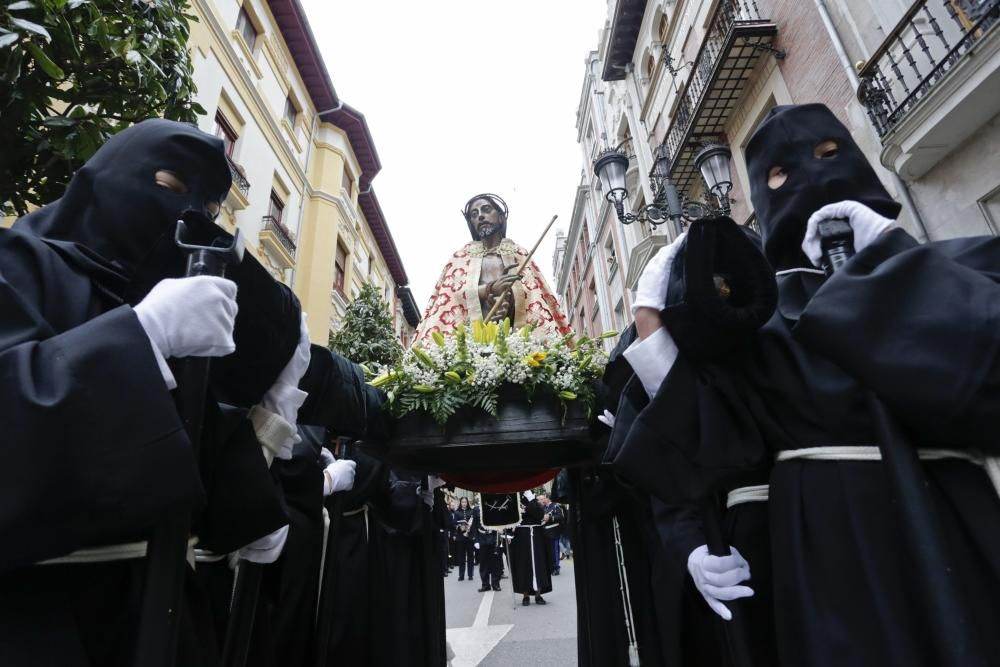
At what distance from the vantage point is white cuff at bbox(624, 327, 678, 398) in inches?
65.6

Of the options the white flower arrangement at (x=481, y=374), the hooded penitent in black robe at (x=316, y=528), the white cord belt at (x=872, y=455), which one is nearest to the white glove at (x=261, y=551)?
the hooded penitent in black robe at (x=316, y=528)

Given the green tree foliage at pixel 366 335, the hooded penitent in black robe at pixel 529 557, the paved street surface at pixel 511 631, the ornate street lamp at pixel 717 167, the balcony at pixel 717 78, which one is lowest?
the paved street surface at pixel 511 631

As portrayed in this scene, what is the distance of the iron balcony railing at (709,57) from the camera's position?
31.1 ft

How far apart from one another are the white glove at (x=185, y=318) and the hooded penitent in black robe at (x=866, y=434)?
3.71ft

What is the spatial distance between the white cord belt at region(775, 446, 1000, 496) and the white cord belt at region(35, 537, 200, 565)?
1626 mm

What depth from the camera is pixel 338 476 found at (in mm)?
2887

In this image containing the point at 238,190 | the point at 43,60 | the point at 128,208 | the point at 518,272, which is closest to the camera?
the point at 128,208

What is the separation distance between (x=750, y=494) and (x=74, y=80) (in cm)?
376

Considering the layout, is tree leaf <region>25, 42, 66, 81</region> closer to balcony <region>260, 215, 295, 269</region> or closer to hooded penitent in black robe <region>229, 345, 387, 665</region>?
hooded penitent in black robe <region>229, 345, 387, 665</region>

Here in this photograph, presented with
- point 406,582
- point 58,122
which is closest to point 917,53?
point 406,582

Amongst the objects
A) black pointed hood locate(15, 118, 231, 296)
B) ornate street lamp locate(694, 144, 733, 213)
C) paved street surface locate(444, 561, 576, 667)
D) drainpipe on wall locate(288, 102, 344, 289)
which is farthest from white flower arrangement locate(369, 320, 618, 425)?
drainpipe on wall locate(288, 102, 344, 289)

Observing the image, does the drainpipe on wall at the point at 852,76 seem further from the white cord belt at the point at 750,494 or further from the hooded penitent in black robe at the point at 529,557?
the hooded penitent in black robe at the point at 529,557

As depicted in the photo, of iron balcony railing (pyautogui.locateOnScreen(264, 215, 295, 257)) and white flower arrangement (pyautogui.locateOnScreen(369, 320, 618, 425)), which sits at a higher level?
iron balcony railing (pyautogui.locateOnScreen(264, 215, 295, 257))

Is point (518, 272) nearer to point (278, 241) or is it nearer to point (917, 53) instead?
point (917, 53)
